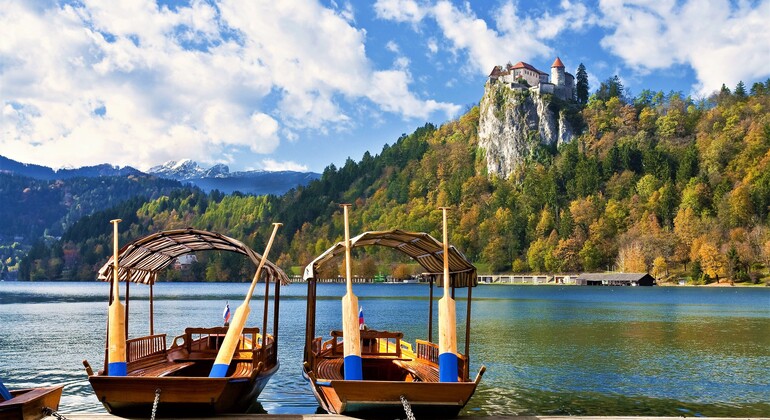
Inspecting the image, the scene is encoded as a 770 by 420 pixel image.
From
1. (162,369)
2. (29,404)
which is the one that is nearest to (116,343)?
(29,404)

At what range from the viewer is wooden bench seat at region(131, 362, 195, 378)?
2106 cm

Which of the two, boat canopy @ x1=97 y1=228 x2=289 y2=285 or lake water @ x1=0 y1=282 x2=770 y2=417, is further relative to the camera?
lake water @ x1=0 y1=282 x2=770 y2=417

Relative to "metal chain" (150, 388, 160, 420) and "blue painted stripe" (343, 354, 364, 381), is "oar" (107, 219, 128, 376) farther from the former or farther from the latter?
"blue painted stripe" (343, 354, 364, 381)

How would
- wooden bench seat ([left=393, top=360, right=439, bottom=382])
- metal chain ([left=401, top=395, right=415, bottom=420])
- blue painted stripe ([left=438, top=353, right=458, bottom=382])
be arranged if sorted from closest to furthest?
metal chain ([left=401, top=395, right=415, bottom=420]) → blue painted stripe ([left=438, top=353, right=458, bottom=382]) → wooden bench seat ([left=393, top=360, right=439, bottom=382])

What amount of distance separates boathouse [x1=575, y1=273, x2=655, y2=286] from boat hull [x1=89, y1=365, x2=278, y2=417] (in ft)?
555

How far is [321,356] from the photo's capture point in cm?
2500

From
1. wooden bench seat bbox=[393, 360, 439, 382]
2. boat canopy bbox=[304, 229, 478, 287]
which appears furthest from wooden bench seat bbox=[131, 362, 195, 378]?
wooden bench seat bbox=[393, 360, 439, 382]

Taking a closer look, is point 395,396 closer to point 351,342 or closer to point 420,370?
point 351,342

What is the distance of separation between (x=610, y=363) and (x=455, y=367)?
815 inches

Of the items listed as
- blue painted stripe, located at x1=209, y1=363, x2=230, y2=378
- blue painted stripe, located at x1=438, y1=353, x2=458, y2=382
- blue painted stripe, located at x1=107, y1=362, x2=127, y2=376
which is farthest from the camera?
blue painted stripe, located at x1=209, y1=363, x2=230, y2=378

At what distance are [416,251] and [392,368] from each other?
4.16 metres

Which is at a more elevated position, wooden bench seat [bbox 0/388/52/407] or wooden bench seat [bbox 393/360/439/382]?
wooden bench seat [bbox 0/388/52/407]

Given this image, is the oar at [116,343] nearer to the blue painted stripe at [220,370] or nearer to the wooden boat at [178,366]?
the wooden boat at [178,366]

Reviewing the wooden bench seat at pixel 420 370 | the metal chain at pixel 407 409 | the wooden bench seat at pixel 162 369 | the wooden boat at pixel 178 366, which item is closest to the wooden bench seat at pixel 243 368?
the wooden boat at pixel 178 366
